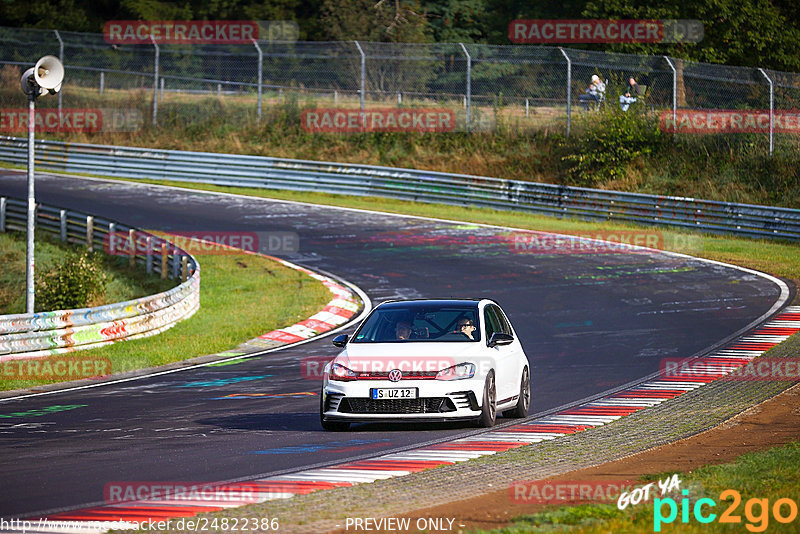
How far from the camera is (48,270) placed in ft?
79.9

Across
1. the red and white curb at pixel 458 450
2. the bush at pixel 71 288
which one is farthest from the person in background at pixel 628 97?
the red and white curb at pixel 458 450

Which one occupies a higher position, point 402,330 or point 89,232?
point 402,330

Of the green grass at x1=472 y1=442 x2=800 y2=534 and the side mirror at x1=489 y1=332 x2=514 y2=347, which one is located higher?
the side mirror at x1=489 y1=332 x2=514 y2=347

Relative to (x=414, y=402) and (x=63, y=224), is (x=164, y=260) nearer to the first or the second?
(x=63, y=224)

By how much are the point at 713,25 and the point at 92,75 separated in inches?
1022

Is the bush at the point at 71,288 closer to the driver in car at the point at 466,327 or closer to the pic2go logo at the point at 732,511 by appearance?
the driver in car at the point at 466,327

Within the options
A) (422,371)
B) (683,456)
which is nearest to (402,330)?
(422,371)

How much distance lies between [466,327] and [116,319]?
29.8 ft

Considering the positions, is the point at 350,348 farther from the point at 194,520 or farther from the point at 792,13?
the point at 792,13

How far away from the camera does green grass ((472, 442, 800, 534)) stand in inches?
268

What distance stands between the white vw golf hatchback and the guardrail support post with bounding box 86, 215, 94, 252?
18.8 m

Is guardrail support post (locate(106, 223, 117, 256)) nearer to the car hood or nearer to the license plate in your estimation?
the car hood

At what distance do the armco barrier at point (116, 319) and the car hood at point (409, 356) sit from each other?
7715 mm

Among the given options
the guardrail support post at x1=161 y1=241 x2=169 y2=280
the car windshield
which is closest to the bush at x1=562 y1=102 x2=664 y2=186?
the guardrail support post at x1=161 y1=241 x2=169 y2=280
